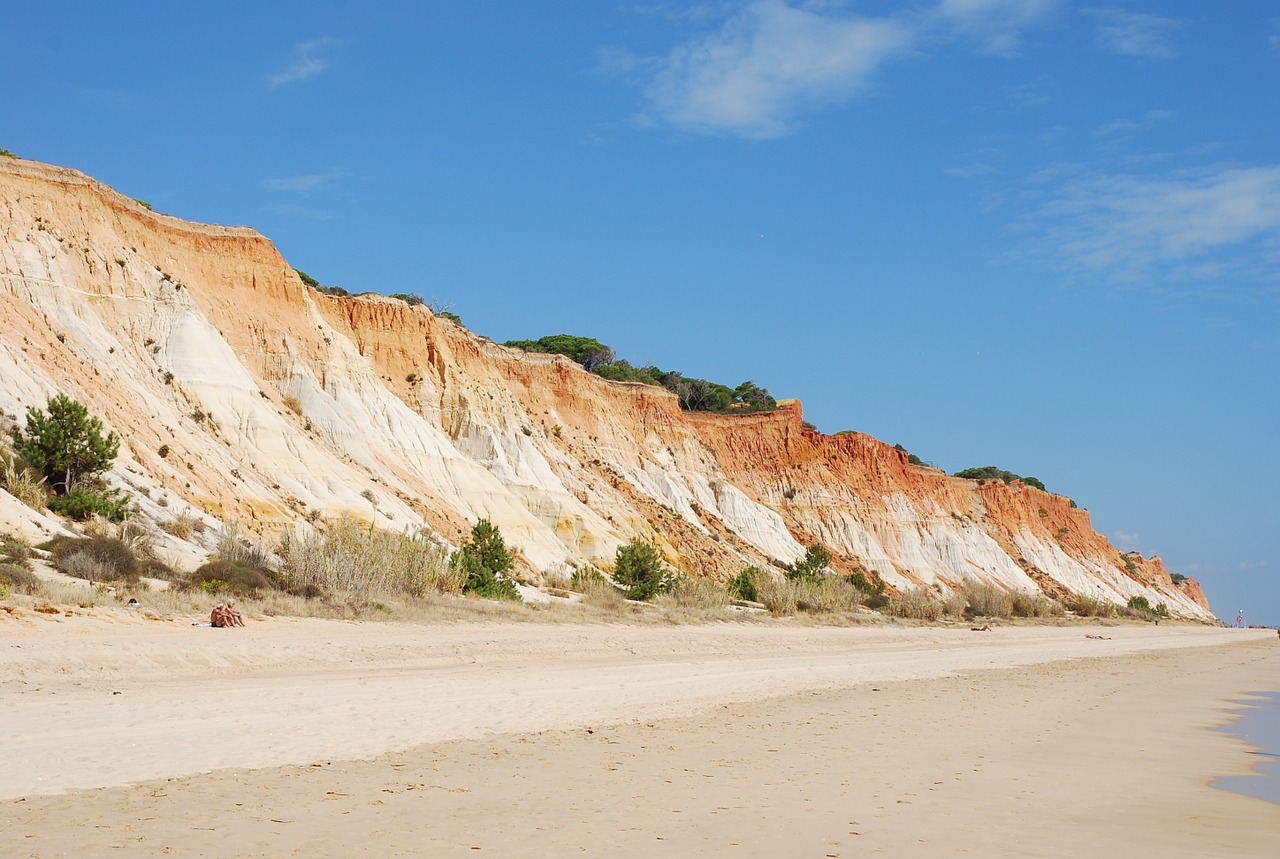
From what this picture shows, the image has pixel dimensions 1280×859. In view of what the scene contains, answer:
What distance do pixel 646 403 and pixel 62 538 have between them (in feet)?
161

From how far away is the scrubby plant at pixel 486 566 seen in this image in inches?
1112

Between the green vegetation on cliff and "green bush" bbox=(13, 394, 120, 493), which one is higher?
the green vegetation on cliff

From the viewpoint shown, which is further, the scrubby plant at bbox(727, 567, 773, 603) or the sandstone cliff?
the scrubby plant at bbox(727, 567, 773, 603)

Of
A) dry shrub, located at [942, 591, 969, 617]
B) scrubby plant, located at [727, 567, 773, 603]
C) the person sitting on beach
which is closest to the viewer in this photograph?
the person sitting on beach

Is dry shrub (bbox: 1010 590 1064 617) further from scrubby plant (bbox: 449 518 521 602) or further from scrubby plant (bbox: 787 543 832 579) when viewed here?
scrubby plant (bbox: 449 518 521 602)

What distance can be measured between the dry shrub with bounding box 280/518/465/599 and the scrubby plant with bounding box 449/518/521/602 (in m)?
0.82

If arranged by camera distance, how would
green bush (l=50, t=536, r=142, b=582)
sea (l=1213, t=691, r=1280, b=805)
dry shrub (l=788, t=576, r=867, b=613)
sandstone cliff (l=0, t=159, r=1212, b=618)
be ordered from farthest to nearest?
dry shrub (l=788, t=576, r=867, b=613), sandstone cliff (l=0, t=159, r=1212, b=618), green bush (l=50, t=536, r=142, b=582), sea (l=1213, t=691, r=1280, b=805)

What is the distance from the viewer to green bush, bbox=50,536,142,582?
61.2ft

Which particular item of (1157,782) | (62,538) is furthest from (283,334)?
(1157,782)

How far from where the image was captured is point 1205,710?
1820 centimetres

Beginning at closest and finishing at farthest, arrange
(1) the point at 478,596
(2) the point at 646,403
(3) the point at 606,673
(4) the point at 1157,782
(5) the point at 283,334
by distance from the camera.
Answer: (4) the point at 1157,782 → (3) the point at 606,673 → (1) the point at 478,596 → (5) the point at 283,334 → (2) the point at 646,403

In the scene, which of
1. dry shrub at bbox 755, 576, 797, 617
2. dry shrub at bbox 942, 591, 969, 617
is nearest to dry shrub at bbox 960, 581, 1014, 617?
dry shrub at bbox 942, 591, 969, 617

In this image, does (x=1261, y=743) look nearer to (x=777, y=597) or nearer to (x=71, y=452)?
(x=71, y=452)

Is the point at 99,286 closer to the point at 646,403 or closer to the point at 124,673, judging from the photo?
the point at 124,673
